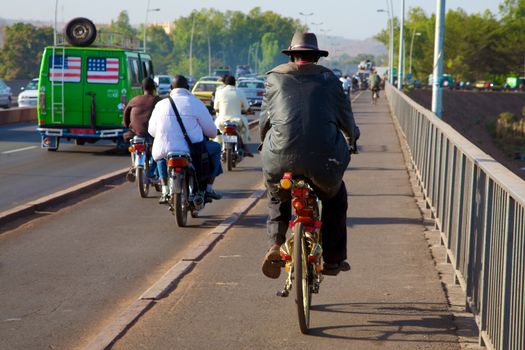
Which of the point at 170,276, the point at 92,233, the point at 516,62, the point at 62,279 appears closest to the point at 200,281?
the point at 170,276

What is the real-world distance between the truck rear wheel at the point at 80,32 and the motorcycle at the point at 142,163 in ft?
31.4

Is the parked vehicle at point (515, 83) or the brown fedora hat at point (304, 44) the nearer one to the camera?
the brown fedora hat at point (304, 44)

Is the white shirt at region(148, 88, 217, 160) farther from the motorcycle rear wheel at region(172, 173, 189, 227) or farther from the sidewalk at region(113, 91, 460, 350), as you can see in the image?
the sidewalk at region(113, 91, 460, 350)

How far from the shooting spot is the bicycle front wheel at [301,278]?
6.55 metres

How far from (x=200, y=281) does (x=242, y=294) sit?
1.92 feet

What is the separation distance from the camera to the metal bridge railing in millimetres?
5238

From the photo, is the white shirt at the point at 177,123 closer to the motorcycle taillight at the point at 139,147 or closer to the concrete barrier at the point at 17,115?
the motorcycle taillight at the point at 139,147

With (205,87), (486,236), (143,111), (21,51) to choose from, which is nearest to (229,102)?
(143,111)

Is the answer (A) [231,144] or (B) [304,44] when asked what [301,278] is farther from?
(A) [231,144]

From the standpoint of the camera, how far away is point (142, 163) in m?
14.1

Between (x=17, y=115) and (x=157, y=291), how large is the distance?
3098cm

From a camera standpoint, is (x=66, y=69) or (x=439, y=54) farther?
(x=66, y=69)

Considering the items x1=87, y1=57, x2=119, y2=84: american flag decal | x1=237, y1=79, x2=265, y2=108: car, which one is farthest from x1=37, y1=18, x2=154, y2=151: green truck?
x1=237, y1=79, x2=265, y2=108: car

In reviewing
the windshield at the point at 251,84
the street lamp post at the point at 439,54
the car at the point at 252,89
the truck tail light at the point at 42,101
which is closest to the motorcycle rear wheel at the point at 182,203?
the street lamp post at the point at 439,54
